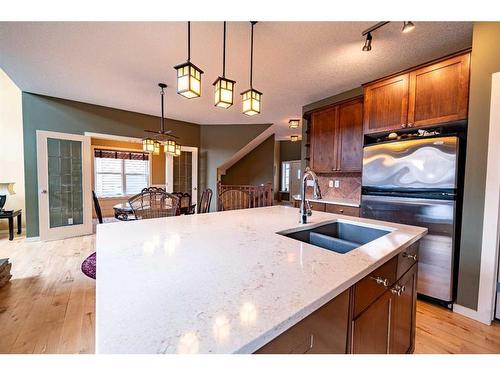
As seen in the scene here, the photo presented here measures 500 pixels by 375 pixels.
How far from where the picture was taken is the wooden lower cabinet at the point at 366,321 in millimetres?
610

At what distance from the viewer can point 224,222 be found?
157 centimetres

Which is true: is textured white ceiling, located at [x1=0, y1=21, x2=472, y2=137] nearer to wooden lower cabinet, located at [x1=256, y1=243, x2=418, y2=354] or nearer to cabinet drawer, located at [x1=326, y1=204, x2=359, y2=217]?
cabinet drawer, located at [x1=326, y1=204, x2=359, y2=217]

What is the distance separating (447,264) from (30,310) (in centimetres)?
379

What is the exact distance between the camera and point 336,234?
5.58ft

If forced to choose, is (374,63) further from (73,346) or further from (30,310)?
(30,310)

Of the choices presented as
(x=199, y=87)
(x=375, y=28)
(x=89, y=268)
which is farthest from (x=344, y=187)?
(x=89, y=268)

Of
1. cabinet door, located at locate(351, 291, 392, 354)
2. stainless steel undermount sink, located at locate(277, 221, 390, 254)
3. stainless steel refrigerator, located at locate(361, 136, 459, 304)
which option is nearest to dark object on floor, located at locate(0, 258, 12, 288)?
stainless steel undermount sink, located at locate(277, 221, 390, 254)

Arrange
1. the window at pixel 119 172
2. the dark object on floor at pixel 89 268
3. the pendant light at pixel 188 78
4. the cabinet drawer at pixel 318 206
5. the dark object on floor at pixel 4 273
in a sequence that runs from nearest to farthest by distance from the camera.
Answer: the pendant light at pixel 188 78, the dark object on floor at pixel 89 268, the dark object on floor at pixel 4 273, the cabinet drawer at pixel 318 206, the window at pixel 119 172

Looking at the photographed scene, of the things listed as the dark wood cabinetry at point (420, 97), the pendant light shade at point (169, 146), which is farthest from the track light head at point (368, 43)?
the pendant light shade at point (169, 146)

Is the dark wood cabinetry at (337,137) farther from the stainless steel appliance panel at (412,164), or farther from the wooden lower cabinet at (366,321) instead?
the wooden lower cabinet at (366,321)

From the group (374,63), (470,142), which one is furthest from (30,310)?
(374,63)

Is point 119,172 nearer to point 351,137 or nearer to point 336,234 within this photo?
point 351,137

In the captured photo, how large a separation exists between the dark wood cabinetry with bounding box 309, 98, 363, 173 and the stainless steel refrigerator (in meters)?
0.73

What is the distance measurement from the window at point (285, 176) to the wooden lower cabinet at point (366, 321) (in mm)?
7101
